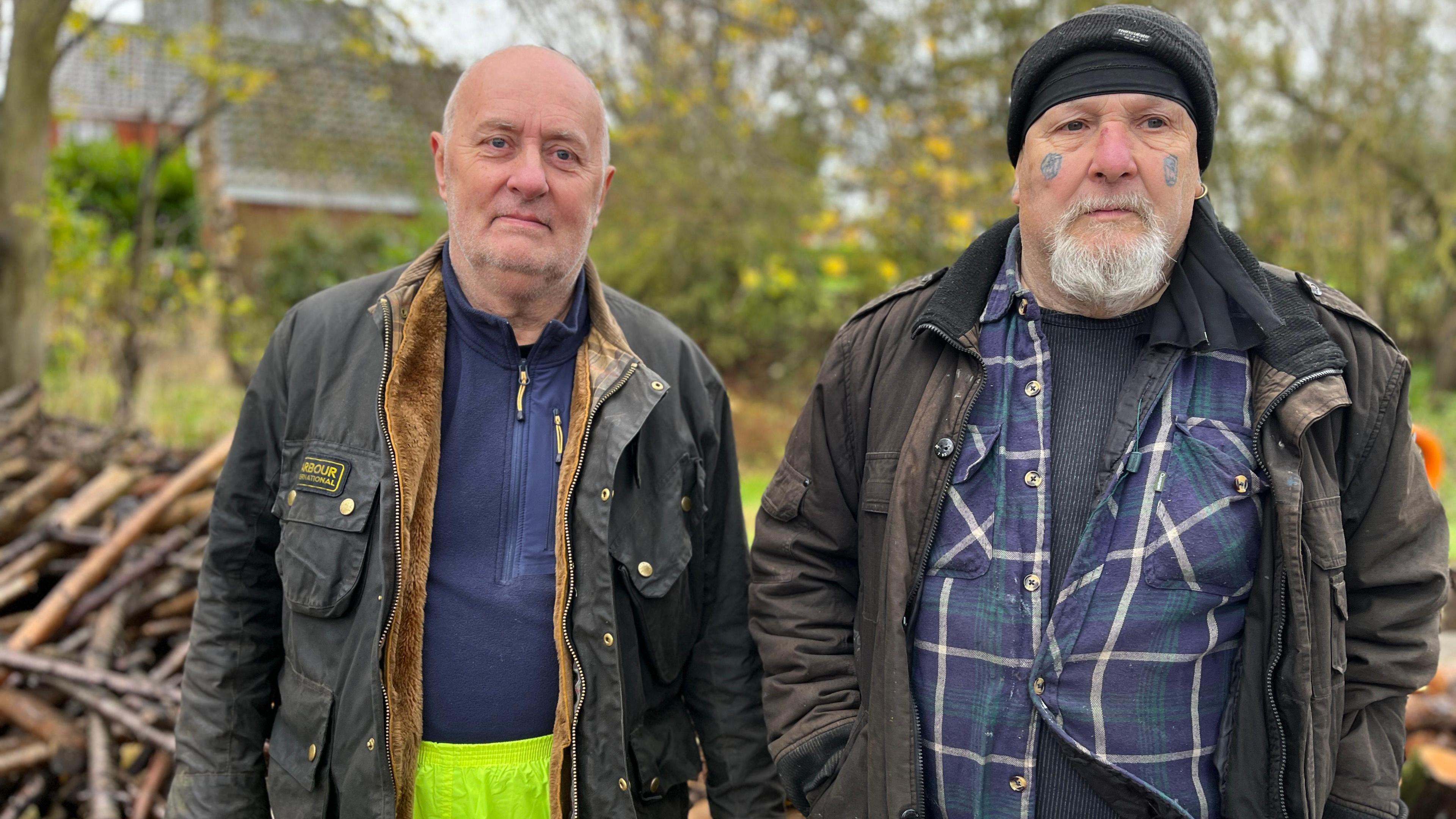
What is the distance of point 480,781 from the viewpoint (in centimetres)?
220

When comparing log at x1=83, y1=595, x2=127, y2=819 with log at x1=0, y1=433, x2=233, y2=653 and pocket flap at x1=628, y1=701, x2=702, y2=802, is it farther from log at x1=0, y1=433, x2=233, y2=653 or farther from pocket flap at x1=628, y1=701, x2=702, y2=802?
pocket flap at x1=628, y1=701, x2=702, y2=802

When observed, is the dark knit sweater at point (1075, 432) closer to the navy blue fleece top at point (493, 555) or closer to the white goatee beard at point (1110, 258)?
the white goatee beard at point (1110, 258)

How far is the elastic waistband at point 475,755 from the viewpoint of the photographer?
2.21m

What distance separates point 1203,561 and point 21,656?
3.46 metres

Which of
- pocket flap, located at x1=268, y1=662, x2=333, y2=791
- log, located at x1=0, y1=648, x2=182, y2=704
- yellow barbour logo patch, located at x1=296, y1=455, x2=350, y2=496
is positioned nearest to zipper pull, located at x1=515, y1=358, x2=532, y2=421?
yellow barbour logo patch, located at x1=296, y1=455, x2=350, y2=496

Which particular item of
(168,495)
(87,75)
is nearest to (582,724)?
(168,495)

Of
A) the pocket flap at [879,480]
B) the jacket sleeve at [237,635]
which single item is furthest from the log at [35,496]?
the pocket flap at [879,480]

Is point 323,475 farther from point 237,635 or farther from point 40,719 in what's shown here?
point 40,719

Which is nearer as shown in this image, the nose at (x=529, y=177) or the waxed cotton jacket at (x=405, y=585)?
the waxed cotton jacket at (x=405, y=585)

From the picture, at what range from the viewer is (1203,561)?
6.46 feet

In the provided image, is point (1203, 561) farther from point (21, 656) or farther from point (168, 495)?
point (168, 495)

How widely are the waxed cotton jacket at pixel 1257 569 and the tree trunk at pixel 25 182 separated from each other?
22.4 feet

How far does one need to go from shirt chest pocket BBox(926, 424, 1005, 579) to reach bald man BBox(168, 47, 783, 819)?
604 millimetres

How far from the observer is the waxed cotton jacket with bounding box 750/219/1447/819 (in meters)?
1.94
